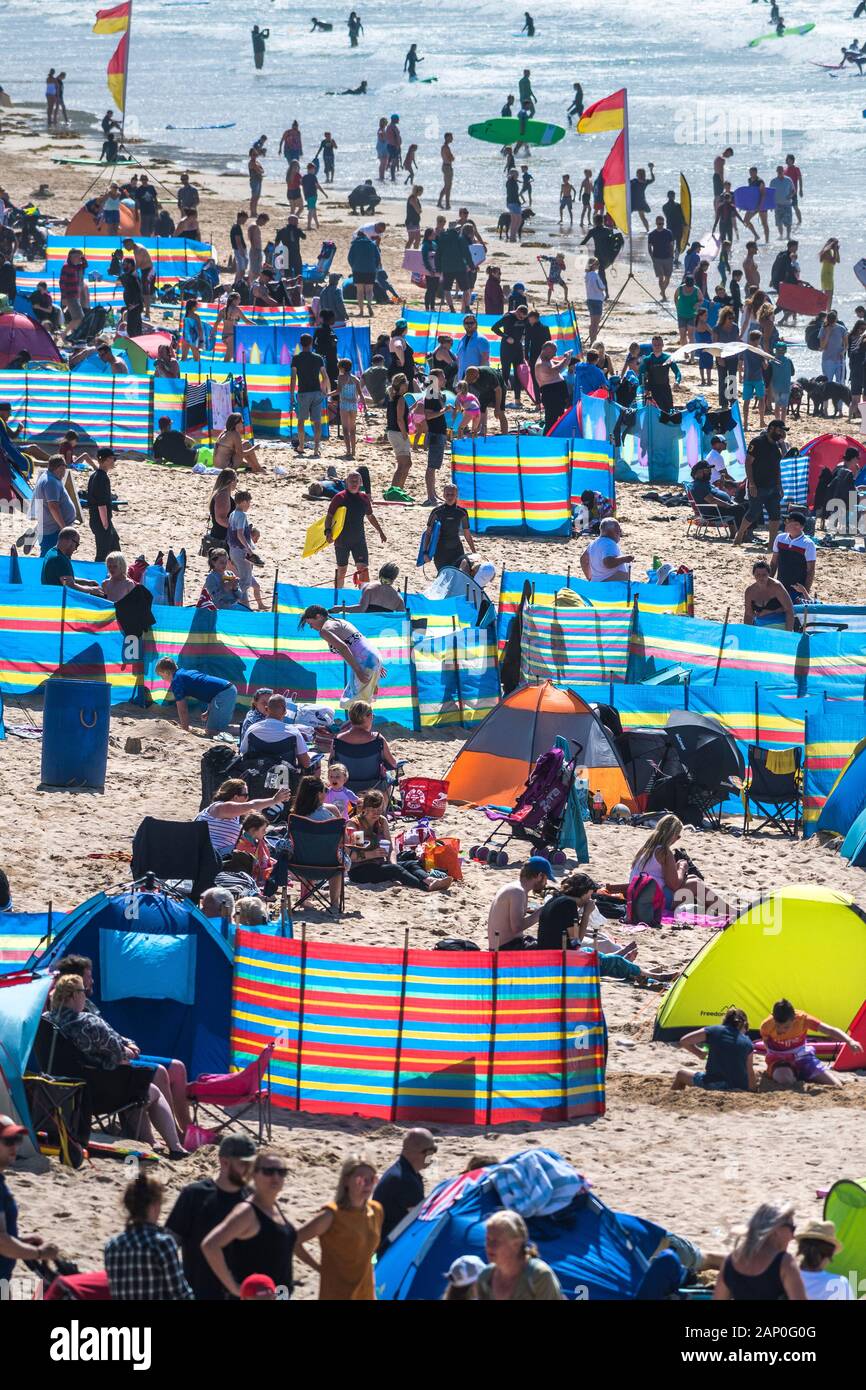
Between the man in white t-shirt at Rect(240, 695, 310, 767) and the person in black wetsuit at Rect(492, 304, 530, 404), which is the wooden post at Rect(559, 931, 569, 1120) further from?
the person in black wetsuit at Rect(492, 304, 530, 404)

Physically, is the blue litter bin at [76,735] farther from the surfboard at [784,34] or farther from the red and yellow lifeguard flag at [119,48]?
the surfboard at [784,34]

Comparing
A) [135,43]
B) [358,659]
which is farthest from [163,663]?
[135,43]

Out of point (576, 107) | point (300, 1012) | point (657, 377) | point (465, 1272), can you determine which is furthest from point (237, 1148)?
point (576, 107)

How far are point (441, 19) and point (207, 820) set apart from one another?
70271 mm

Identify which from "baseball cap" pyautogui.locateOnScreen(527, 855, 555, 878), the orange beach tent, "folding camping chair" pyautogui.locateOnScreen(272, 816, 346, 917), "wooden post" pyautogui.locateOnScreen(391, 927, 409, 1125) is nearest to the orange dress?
"wooden post" pyautogui.locateOnScreen(391, 927, 409, 1125)

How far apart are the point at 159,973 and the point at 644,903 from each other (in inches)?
147

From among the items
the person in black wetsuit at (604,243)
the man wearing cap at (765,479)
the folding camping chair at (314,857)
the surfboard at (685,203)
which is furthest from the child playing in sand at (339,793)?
the person in black wetsuit at (604,243)

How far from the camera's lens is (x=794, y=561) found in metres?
18.0

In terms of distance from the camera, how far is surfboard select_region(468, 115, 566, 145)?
121ft

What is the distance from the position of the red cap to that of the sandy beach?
2.93ft

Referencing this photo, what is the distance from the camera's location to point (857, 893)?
42.2 ft

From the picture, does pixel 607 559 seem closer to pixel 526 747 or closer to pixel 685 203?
pixel 526 747

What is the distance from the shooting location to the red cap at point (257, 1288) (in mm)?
6844
